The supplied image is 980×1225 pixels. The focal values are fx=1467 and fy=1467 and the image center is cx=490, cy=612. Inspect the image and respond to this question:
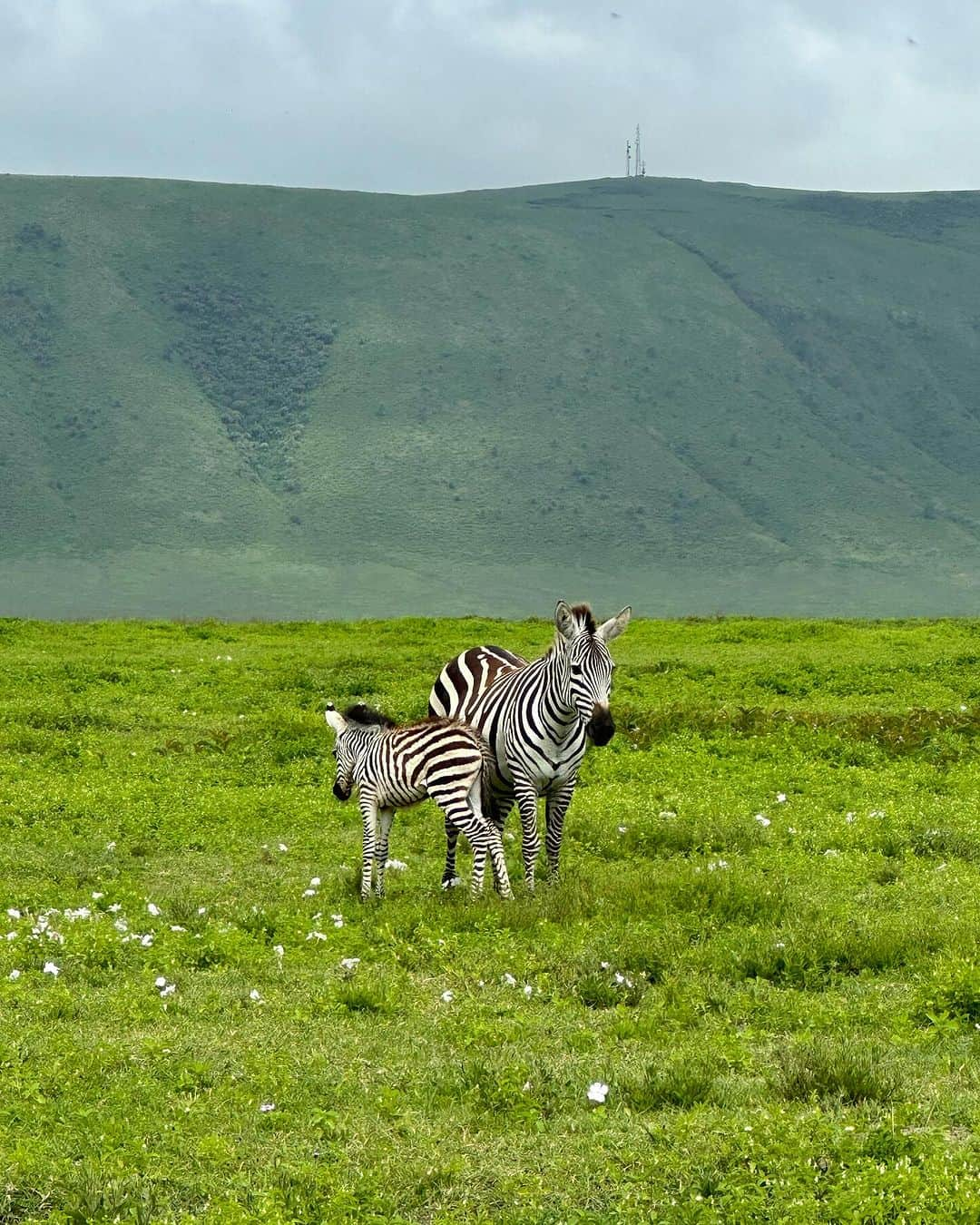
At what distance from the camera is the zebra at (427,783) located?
14.2m

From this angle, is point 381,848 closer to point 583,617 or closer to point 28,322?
point 583,617

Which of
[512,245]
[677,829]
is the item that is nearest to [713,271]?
[512,245]

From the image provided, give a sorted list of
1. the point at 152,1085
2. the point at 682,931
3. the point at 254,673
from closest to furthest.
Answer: the point at 152,1085, the point at 682,931, the point at 254,673

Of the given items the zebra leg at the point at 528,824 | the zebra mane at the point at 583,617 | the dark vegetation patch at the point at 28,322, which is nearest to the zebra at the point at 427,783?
the zebra leg at the point at 528,824

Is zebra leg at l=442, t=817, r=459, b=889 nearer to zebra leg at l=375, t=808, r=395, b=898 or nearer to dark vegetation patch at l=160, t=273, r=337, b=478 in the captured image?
zebra leg at l=375, t=808, r=395, b=898

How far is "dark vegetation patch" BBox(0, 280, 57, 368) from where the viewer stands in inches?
5827

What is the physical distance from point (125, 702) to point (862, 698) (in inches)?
545

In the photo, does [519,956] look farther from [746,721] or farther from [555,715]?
[746,721]

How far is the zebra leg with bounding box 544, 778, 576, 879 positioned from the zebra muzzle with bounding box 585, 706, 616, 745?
1.37 metres

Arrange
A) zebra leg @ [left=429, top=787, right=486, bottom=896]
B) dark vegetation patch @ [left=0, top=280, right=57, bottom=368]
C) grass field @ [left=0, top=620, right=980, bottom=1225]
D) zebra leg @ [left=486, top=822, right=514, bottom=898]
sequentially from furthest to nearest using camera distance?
dark vegetation patch @ [left=0, top=280, right=57, bottom=368] < zebra leg @ [left=429, top=787, right=486, bottom=896] < zebra leg @ [left=486, top=822, right=514, bottom=898] < grass field @ [left=0, top=620, right=980, bottom=1225]

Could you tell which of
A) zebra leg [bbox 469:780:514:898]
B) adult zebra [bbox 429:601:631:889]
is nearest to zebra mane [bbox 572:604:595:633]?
adult zebra [bbox 429:601:631:889]

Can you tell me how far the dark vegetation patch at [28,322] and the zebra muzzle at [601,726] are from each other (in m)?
143

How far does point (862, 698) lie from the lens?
27.9 meters

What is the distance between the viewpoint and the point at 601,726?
13719 millimetres
